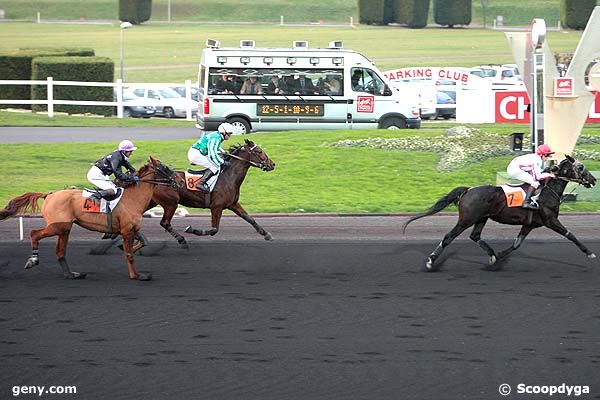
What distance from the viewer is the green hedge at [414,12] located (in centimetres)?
7650

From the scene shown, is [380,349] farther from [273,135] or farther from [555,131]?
[273,135]

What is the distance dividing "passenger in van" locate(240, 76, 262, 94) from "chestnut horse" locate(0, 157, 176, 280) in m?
17.8

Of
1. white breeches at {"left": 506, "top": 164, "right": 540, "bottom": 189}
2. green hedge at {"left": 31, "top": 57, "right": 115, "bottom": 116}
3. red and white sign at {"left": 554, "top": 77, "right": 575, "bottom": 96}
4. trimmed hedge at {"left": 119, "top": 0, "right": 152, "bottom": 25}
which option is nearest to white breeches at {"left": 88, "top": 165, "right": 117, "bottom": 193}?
white breeches at {"left": 506, "top": 164, "right": 540, "bottom": 189}

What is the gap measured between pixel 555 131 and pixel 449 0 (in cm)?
5592

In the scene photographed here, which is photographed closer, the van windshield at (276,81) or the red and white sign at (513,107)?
the van windshield at (276,81)

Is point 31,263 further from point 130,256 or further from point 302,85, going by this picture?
point 302,85

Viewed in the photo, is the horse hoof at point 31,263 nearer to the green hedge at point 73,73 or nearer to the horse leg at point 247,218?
the horse leg at point 247,218

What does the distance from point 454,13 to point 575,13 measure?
30.3ft

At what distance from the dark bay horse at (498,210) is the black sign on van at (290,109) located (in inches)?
682

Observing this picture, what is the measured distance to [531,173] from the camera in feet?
54.6

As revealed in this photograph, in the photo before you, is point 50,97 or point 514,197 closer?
point 514,197

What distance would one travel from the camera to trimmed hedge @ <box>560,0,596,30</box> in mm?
71000

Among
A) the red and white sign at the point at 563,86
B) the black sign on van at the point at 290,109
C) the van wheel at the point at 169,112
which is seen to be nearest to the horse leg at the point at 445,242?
the red and white sign at the point at 563,86

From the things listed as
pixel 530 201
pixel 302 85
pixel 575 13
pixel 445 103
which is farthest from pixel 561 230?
pixel 575 13
